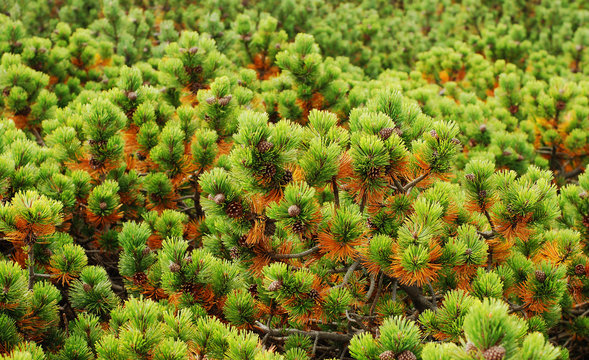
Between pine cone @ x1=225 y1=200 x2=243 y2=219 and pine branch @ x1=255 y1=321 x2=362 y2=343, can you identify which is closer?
pine cone @ x1=225 y1=200 x2=243 y2=219

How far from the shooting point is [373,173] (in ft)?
4.94

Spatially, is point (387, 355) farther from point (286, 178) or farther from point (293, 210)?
point (286, 178)

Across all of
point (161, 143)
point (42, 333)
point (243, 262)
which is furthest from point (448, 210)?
point (42, 333)

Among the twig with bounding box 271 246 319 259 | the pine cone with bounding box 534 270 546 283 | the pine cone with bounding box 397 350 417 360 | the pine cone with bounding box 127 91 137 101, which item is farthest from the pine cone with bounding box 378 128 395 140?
the pine cone with bounding box 127 91 137 101

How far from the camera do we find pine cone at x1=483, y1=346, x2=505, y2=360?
3.14ft

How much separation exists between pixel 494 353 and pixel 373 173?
691 millimetres

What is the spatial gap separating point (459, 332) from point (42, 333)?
1.55m

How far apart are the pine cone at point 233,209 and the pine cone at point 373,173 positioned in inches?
18.1

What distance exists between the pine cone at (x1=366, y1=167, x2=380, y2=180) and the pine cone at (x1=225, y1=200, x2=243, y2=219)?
46 centimetres

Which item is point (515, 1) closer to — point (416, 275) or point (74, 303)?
point (416, 275)

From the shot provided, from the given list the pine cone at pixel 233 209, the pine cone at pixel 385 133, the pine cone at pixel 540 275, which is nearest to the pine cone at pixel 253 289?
the pine cone at pixel 233 209

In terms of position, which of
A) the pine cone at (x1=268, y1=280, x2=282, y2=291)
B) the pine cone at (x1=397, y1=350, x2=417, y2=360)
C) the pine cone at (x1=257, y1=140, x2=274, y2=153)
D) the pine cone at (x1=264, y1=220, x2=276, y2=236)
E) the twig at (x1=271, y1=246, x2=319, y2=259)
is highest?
the pine cone at (x1=257, y1=140, x2=274, y2=153)

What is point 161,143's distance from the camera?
2359mm

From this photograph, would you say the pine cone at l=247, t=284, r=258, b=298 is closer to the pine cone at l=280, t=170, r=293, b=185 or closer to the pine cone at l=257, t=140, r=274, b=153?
the pine cone at l=280, t=170, r=293, b=185
